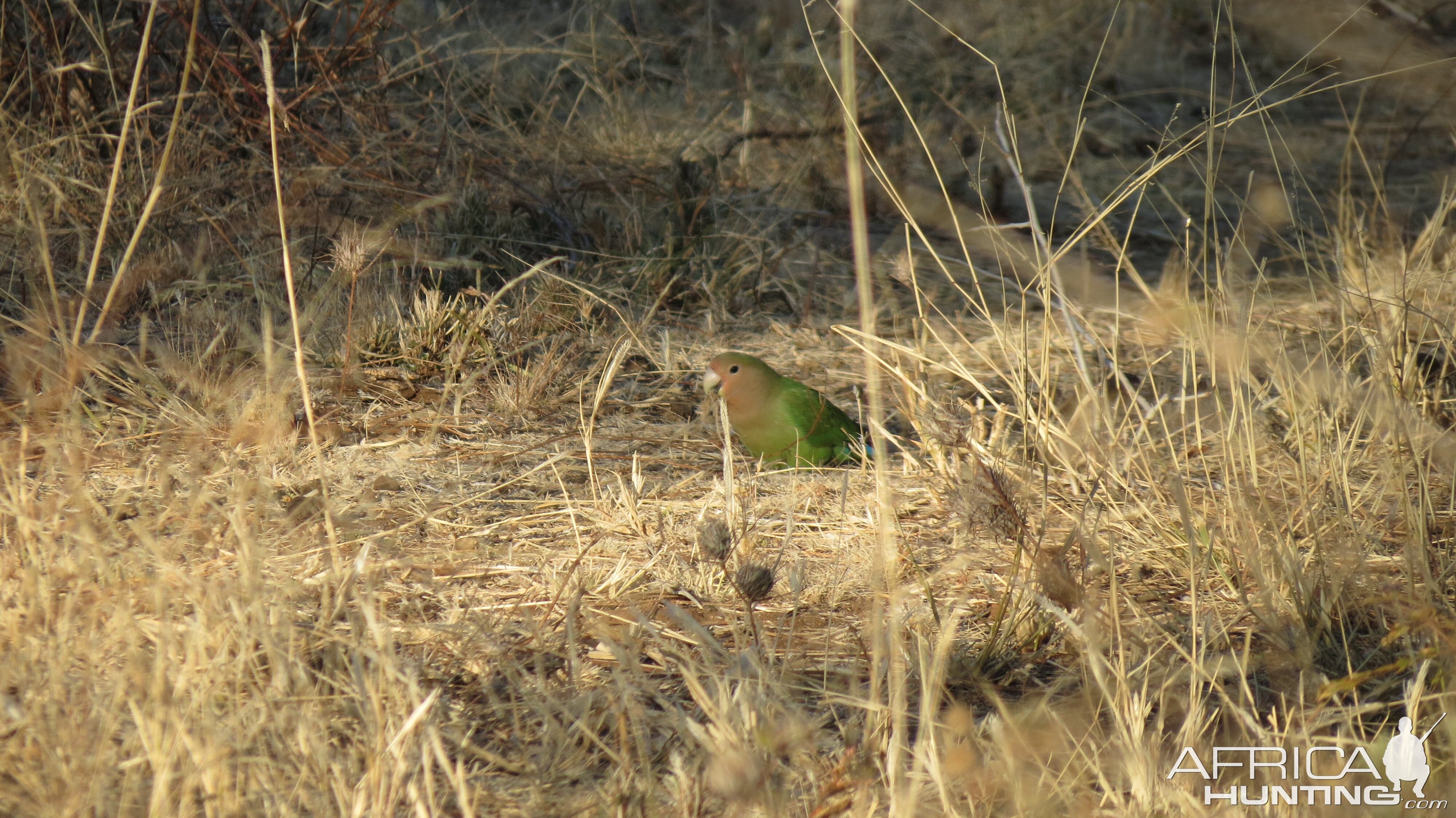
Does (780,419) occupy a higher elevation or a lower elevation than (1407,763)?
lower

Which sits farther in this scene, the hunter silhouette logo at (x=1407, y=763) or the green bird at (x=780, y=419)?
the green bird at (x=780, y=419)

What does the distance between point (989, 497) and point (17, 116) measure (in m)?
3.81

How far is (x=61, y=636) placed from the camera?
5.07ft

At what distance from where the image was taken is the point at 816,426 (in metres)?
3.01

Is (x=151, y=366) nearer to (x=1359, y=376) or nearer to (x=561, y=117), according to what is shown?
(x=561, y=117)

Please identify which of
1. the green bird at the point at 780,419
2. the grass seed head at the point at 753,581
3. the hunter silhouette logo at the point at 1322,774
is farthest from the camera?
the green bird at the point at 780,419

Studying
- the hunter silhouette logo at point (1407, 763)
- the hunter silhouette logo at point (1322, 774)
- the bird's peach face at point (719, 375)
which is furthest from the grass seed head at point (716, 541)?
the bird's peach face at point (719, 375)

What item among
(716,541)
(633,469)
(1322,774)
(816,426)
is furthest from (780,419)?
(1322,774)

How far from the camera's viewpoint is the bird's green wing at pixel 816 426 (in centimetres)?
303

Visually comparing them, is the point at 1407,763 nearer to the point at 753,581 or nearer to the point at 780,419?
the point at 753,581

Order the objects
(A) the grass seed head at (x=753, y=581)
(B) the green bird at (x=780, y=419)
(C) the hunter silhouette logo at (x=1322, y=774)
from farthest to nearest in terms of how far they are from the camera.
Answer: (B) the green bird at (x=780, y=419)
(A) the grass seed head at (x=753, y=581)
(C) the hunter silhouette logo at (x=1322, y=774)

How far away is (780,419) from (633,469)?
546 mm

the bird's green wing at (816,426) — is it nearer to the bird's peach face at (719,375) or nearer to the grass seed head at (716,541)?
the bird's peach face at (719,375)

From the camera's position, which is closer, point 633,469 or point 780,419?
point 633,469
